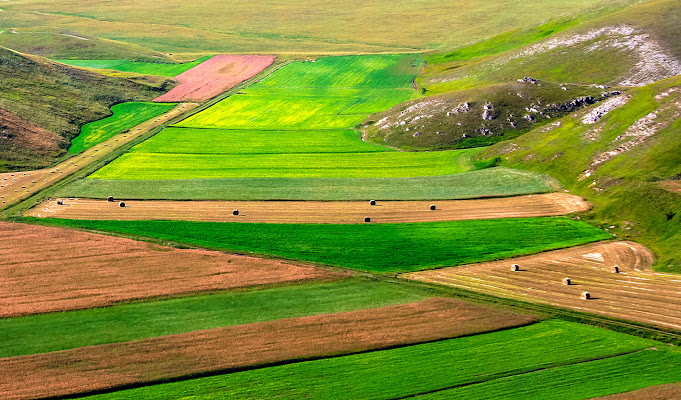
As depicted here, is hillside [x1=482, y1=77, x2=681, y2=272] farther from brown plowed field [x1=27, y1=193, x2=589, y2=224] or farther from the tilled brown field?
brown plowed field [x1=27, y1=193, x2=589, y2=224]

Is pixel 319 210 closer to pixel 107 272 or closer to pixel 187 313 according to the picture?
pixel 107 272

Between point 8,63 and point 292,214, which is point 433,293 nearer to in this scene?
point 292,214

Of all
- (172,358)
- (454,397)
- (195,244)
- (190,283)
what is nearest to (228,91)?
(195,244)

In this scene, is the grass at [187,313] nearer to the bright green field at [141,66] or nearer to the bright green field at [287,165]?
the bright green field at [287,165]

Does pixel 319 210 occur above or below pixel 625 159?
below

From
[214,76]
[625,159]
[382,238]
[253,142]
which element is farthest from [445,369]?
[214,76]

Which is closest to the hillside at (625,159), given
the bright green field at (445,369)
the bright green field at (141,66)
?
the bright green field at (445,369)
